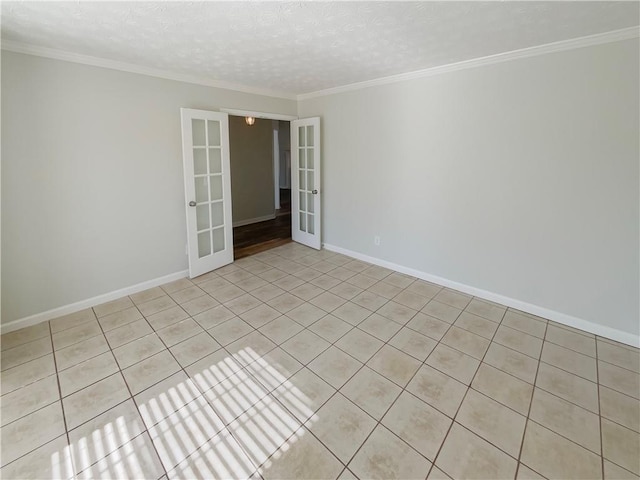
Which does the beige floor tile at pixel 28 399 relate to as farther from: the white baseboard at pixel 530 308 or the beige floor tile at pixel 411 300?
the white baseboard at pixel 530 308

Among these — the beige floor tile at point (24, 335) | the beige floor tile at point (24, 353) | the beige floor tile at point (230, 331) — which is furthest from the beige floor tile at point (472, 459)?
the beige floor tile at point (24, 335)

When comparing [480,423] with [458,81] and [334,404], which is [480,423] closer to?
[334,404]

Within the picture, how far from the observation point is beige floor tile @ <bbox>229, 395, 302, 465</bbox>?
5.69 ft

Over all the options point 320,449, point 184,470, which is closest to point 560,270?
point 320,449

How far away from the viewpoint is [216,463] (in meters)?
1.65

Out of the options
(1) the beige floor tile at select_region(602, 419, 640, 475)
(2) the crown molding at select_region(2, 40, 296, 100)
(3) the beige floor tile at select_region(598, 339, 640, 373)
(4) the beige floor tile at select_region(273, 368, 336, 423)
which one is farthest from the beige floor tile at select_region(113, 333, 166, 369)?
(3) the beige floor tile at select_region(598, 339, 640, 373)

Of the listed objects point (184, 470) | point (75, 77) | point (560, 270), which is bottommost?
point (184, 470)

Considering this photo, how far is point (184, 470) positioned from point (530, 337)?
289 centimetres

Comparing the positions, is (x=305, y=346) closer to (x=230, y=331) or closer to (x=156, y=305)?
(x=230, y=331)

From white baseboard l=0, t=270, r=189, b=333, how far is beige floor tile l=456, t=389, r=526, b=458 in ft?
11.4

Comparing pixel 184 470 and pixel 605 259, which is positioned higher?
pixel 605 259

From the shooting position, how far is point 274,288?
3787 mm

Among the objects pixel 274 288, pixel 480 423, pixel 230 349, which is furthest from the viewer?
pixel 274 288

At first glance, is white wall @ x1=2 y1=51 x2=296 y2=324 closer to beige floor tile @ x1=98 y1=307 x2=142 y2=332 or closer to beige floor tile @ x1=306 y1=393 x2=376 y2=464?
beige floor tile @ x1=98 y1=307 x2=142 y2=332
